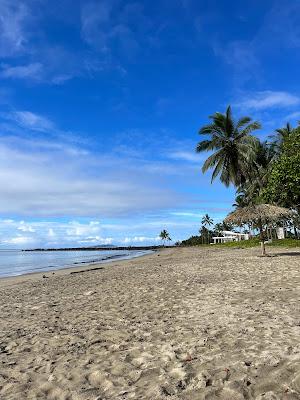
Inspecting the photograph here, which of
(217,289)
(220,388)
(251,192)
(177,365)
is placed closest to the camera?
(220,388)

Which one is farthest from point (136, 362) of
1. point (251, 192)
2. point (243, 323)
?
point (251, 192)

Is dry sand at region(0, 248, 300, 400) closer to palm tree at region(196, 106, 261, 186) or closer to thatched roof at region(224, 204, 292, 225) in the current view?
thatched roof at region(224, 204, 292, 225)

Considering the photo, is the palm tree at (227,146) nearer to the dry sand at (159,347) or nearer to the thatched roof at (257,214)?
the thatched roof at (257,214)

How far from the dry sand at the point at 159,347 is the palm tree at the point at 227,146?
86.7 feet

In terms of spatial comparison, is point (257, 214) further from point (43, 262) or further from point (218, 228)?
point (218, 228)

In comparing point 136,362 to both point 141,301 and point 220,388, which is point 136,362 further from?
point 141,301

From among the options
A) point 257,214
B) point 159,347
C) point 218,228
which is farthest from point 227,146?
point 218,228

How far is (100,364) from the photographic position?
16.7ft

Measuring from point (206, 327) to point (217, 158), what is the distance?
3048 cm

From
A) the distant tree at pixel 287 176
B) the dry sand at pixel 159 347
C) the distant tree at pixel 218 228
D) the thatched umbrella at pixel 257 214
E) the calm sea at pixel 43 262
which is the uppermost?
the distant tree at pixel 218 228

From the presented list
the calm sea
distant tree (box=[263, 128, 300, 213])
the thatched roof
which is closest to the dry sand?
distant tree (box=[263, 128, 300, 213])

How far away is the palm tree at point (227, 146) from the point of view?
35531 millimetres

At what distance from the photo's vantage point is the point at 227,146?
3562cm

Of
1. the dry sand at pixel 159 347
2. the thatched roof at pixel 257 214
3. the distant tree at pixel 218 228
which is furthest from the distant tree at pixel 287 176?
the distant tree at pixel 218 228
